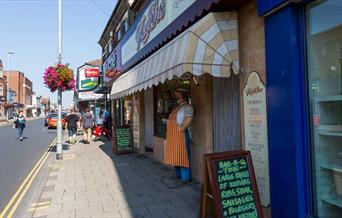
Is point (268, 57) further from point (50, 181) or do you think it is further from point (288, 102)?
point (50, 181)

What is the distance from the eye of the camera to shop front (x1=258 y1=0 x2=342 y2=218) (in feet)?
11.1

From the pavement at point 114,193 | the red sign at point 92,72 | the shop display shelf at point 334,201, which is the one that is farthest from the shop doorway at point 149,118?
the red sign at point 92,72

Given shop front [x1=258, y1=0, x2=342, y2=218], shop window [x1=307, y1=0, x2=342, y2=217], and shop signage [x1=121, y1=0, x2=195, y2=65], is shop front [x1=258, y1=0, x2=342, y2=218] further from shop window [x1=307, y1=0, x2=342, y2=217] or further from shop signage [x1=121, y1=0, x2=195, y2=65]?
shop signage [x1=121, y1=0, x2=195, y2=65]

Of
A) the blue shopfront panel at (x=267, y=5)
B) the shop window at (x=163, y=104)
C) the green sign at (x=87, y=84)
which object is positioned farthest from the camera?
the green sign at (x=87, y=84)

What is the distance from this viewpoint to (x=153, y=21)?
25.4 ft

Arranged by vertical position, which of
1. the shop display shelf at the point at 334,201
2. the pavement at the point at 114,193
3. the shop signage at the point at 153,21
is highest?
the shop signage at the point at 153,21

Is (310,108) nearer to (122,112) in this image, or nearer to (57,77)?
(57,77)

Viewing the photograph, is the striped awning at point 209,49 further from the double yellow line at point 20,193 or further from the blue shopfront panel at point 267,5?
the double yellow line at point 20,193

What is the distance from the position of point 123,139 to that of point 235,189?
796 cm

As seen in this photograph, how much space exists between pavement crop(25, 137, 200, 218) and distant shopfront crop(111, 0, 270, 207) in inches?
43.3

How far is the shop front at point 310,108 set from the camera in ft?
11.1

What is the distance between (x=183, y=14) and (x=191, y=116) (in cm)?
198

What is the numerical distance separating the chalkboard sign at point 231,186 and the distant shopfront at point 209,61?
0.32 meters

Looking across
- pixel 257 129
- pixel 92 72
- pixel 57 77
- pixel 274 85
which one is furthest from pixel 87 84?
pixel 274 85
